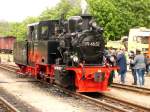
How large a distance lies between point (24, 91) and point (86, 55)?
303 cm

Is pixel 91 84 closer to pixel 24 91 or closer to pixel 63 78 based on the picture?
pixel 63 78

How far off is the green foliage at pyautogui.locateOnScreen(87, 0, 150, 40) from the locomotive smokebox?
23.0 m

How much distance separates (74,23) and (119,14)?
89.1 feet

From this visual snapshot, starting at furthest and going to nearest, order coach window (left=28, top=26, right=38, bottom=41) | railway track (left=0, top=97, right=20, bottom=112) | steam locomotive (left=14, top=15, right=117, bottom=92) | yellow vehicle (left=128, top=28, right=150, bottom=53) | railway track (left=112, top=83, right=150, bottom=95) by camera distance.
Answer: yellow vehicle (left=128, top=28, right=150, bottom=53), coach window (left=28, top=26, right=38, bottom=41), railway track (left=112, top=83, right=150, bottom=95), steam locomotive (left=14, top=15, right=117, bottom=92), railway track (left=0, top=97, right=20, bottom=112)

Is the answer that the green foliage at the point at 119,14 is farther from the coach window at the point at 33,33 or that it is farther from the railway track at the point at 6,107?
the railway track at the point at 6,107

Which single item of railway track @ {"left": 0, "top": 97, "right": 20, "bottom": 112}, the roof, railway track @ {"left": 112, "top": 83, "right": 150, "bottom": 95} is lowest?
railway track @ {"left": 0, "top": 97, "right": 20, "bottom": 112}

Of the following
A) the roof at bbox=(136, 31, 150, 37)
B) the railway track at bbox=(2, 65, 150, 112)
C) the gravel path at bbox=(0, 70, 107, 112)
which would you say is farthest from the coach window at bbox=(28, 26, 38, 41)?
the roof at bbox=(136, 31, 150, 37)

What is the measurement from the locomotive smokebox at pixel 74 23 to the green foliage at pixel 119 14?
2296 centimetres

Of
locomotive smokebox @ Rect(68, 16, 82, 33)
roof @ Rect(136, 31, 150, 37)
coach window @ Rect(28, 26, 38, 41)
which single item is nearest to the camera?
locomotive smokebox @ Rect(68, 16, 82, 33)

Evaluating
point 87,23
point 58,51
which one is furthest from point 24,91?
point 87,23

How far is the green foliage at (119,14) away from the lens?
40.6m

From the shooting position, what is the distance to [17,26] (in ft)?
273

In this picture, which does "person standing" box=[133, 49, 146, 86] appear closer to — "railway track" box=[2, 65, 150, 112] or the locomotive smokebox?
"railway track" box=[2, 65, 150, 112]

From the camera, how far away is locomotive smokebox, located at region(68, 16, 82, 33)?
15633 millimetres
